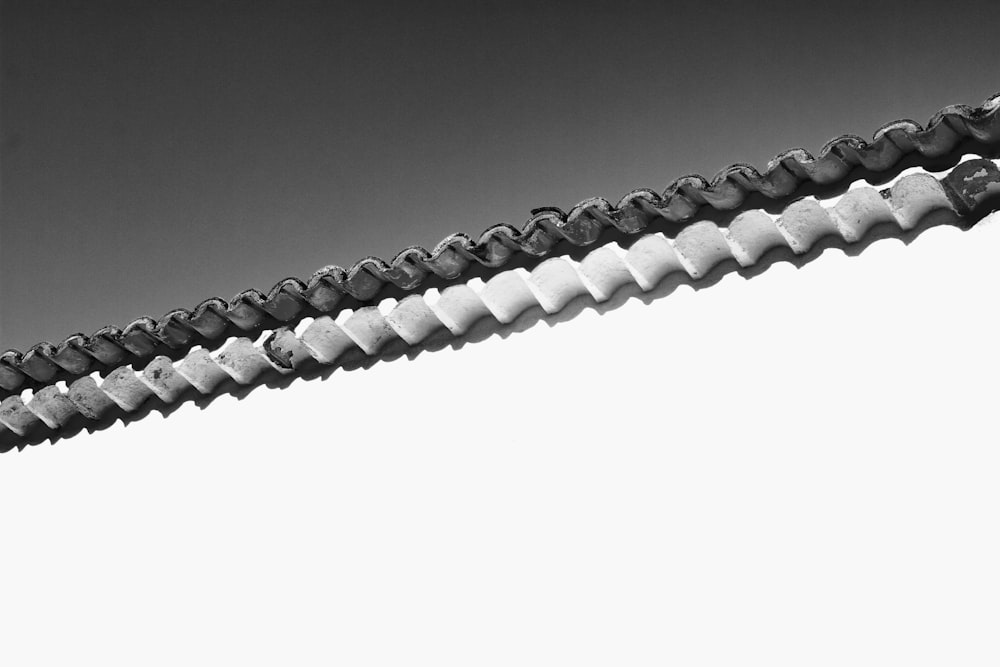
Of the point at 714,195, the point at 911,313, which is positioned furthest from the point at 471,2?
the point at 911,313

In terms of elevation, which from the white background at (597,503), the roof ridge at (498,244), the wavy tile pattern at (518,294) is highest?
the roof ridge at (498,244)

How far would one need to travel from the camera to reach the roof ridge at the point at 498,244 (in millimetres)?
4609

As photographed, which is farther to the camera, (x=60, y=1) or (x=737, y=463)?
(x=60, y=1)

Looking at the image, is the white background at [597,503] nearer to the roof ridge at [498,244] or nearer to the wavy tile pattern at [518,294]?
the wavy tile pattern at [518,294]

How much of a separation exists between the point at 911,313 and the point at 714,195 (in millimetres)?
837

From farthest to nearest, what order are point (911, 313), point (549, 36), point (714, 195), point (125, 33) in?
point (125, 33)
point (549, 36)
point (714, 195)
point (911, 313)

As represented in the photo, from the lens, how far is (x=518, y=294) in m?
5.34

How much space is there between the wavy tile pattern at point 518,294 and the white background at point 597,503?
0.12 m

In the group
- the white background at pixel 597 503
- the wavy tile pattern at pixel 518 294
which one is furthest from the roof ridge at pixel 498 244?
the white background at pixel 597 503

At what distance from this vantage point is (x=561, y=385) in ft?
16.7

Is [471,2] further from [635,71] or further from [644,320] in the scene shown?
[644,320]

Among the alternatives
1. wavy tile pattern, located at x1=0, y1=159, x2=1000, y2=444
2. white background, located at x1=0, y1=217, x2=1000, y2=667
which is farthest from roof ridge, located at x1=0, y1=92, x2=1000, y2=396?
white background, located at x1=0, y1=217, x2=1000, y2=667

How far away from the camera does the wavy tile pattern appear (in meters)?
4.65

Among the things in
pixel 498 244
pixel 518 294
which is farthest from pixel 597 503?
pixel 498 244
